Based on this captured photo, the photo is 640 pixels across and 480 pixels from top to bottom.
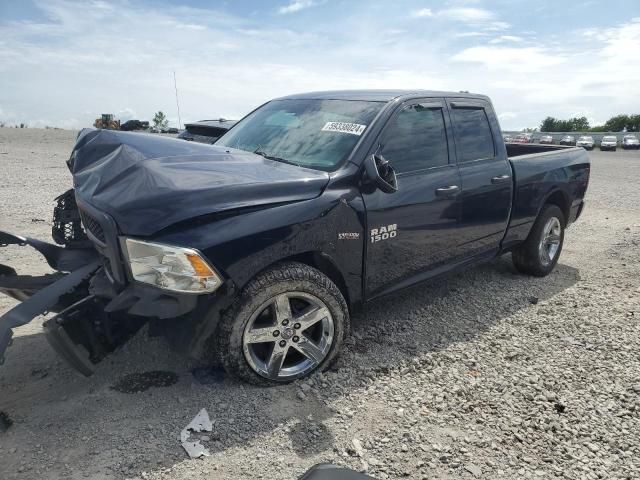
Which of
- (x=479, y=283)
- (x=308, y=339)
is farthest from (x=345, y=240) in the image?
(x=479, y=283)

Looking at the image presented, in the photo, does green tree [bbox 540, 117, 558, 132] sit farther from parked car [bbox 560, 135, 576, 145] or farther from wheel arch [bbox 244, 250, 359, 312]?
wheel arch [bbox 244, 250, 359, 312]

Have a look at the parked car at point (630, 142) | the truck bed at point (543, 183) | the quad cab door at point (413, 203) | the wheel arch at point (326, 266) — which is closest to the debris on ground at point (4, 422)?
the wheel arch at point (326, 266)

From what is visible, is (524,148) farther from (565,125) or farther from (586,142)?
(565,125)

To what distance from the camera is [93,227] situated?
2.99 metres

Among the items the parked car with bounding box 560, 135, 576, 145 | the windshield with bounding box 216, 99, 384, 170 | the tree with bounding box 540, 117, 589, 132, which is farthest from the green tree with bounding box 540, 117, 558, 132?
the windshield with bounding box 216, 99, 384, 170

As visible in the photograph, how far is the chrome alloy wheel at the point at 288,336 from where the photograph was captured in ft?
9.66

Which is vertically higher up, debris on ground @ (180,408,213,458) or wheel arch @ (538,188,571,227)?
wheel arch @ (538,188,571,227)

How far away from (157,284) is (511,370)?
2418 millimetres

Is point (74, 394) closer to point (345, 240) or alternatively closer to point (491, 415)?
point (345, 240)

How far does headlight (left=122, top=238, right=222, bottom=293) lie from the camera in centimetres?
255

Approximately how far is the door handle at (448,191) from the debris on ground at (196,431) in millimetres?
2256

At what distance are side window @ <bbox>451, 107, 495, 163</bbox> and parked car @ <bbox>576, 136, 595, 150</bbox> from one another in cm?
3665

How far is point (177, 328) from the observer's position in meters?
2.74

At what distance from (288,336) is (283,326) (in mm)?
77
